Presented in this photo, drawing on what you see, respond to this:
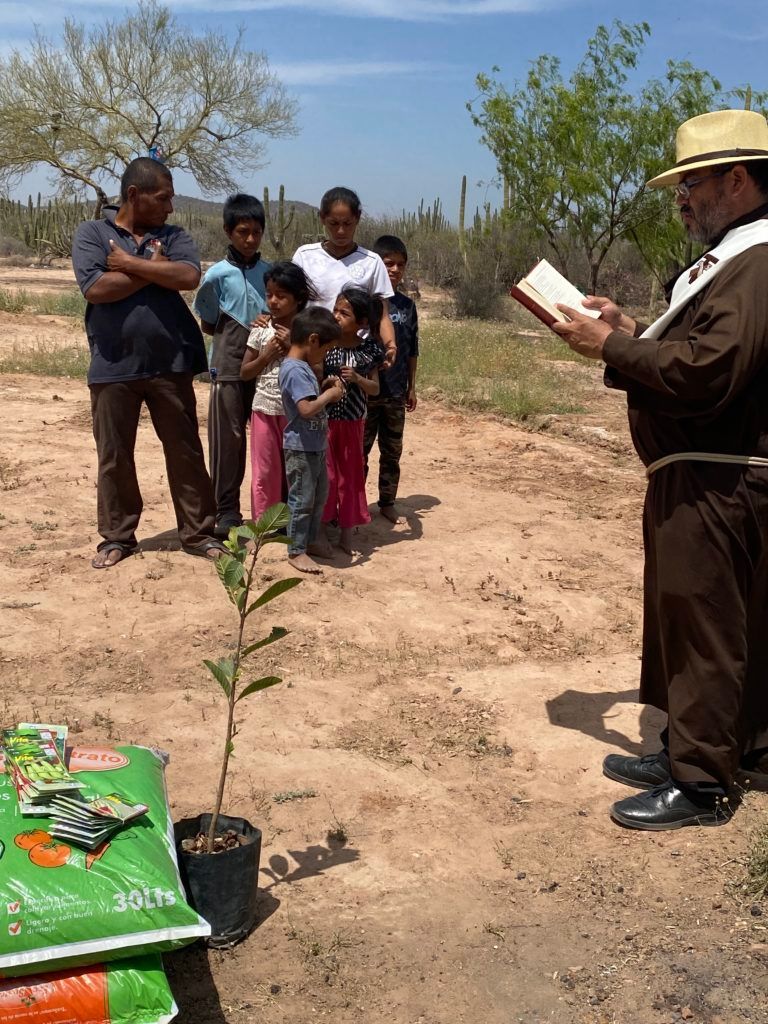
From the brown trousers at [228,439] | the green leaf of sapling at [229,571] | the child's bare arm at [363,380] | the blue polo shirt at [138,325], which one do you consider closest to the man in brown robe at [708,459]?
the green leaf of sapling at [229,571]

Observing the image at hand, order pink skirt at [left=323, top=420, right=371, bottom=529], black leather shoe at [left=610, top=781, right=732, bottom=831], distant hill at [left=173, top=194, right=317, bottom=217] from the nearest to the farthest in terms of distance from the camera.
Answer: black leather shoe at [left=610, top=781, right=732, bottom=831] < pink skirt at [left=323, top=420, right=371, bottom=529] < distant hill at [left=173, top=194, right=317, bottom=217]

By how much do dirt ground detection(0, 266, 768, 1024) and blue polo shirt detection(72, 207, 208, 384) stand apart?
0.99 meters

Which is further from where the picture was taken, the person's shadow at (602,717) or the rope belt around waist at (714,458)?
the person's shadow at (602,717)

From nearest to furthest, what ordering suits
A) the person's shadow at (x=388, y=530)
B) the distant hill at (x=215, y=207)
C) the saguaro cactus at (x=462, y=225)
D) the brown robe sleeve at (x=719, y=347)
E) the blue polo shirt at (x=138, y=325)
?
the brown robe sleeve at (x=719, y=347), the blue polo shirt at (x=138, y=325), the person's shadow at (x=388, y=530), the saguaro cactus at (x=462, y=225), the distant hill at (x=215, y=207)

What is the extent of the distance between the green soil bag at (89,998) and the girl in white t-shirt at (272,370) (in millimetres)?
3309

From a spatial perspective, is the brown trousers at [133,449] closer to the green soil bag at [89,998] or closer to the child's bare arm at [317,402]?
the child's bare arm at [317,402]

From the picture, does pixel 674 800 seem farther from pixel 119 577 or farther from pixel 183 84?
pixel 183 84

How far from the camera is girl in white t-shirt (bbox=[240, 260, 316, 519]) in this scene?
512 centimetres

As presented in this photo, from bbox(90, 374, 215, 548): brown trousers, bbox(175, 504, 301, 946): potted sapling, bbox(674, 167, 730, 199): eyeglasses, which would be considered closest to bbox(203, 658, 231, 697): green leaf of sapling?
bbox(175, 504, 301, 946): potted sapling

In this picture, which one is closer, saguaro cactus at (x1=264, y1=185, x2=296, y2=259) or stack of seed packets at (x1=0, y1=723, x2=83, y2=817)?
stack of seed packets at (x1=0, y1=723, x2=83, y2=817)

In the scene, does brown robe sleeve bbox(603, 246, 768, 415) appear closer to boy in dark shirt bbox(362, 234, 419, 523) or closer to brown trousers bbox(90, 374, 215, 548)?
brown trousers bbox(90, 374, 215, 548)

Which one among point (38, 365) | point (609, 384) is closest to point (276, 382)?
point (609, 384)

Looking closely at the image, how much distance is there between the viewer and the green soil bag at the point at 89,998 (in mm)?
2143

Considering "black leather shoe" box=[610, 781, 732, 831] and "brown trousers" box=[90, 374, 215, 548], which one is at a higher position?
"brown trousers" box=[90, 374, 215, 548]
